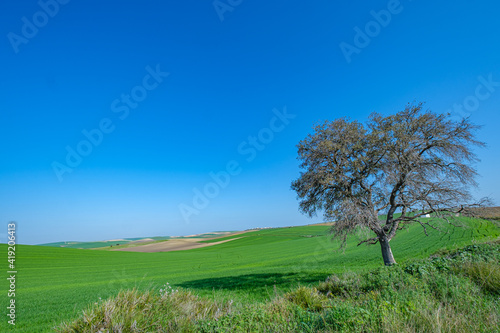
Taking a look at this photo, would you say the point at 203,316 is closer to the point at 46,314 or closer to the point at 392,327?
the point at 392,327

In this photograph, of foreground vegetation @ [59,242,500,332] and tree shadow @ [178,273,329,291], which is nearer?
foreground vegetation @ [59,242,500,332]

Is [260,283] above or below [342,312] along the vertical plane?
below

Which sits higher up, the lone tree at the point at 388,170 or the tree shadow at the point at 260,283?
the lone tree at the point at 388,170

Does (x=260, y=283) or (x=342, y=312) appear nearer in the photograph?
(x=342, y=312)

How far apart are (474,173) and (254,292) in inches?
613

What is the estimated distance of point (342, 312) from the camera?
4820 millimetres

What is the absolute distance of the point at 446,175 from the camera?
50.9 ft

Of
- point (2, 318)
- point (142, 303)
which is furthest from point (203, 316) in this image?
point (2, 318)

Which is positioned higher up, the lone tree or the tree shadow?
the lone tree

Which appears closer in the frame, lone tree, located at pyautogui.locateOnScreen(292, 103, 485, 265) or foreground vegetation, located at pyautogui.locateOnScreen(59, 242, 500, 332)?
foreground vegetation, located at pyautogui.locateOnScreen(59, 242, 500, 332)

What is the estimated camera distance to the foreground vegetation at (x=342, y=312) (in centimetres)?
422

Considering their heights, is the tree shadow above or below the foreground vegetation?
below

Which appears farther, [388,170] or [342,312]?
[388,170]

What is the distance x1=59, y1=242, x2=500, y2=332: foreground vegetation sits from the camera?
4.22m
